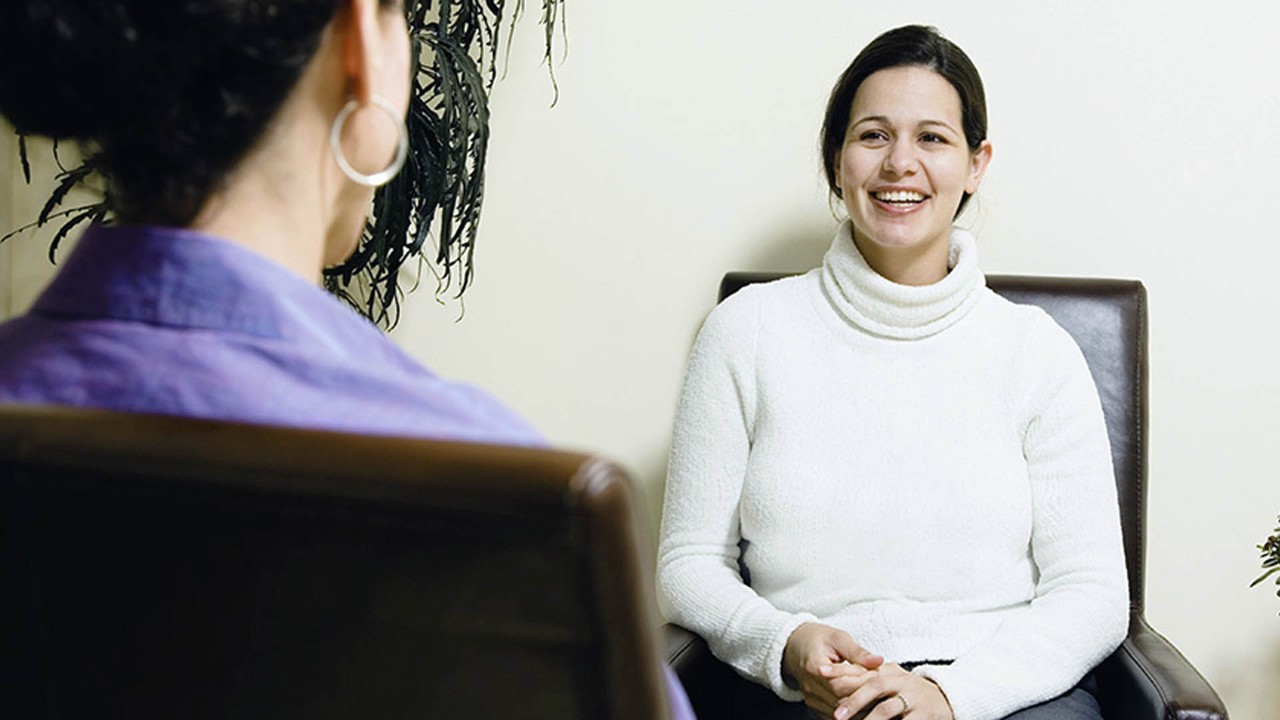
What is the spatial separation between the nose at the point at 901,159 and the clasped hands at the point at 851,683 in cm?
64

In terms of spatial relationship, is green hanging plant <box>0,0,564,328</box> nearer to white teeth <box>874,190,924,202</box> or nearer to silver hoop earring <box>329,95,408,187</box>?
white teeth <box>874,190,924,202</box>

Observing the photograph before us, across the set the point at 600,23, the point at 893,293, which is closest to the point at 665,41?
the point at 600,23

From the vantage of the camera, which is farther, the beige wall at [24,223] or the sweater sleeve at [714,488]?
the beige wall at [24,223]

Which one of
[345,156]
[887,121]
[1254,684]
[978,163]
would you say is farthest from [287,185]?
[1254,684]

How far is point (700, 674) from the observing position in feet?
5.85

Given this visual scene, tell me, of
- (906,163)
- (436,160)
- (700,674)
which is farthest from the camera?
(436,160)

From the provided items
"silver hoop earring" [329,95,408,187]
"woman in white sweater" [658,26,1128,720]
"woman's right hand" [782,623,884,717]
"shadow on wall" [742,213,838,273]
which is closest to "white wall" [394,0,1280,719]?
"shadow on wall" [742,213,838,273]

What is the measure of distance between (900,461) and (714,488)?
0.26 metres

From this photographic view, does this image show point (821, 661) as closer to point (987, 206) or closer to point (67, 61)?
point (987, 206)

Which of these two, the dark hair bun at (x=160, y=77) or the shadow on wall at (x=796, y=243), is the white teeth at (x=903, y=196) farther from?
the dark hair bun at (x=160, y=77)

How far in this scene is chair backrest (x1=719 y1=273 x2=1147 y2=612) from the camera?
1997 millimetres

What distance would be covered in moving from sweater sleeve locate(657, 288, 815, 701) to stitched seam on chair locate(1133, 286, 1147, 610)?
56 centimetres

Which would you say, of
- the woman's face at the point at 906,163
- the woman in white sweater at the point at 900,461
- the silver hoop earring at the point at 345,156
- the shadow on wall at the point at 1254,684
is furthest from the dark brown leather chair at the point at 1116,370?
the silver hoop earring at the point at 345,156

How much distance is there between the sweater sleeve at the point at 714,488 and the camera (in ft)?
5.90
